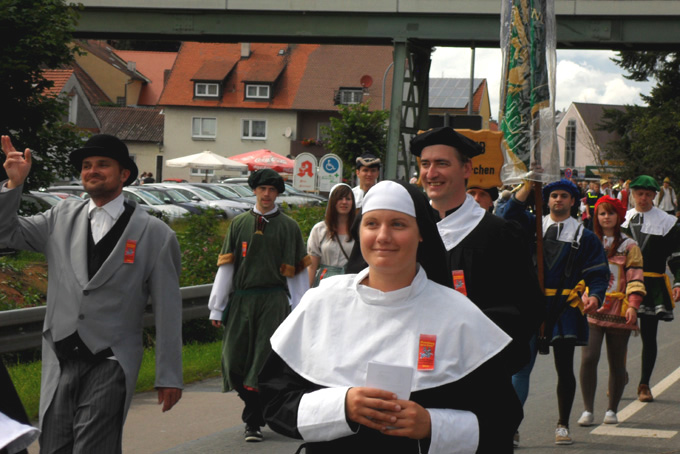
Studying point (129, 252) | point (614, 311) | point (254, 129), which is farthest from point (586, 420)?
point (254, 129)

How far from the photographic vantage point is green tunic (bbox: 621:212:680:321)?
9914 mm

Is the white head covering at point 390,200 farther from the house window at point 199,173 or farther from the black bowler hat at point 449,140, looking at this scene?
the house window at point 199,173

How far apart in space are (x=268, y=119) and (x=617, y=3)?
2073 inches

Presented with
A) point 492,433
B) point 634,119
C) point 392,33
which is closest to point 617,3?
point 392,33

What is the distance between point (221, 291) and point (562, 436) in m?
2.89

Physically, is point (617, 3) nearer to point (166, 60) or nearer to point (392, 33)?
point (392, 33)

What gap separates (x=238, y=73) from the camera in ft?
250

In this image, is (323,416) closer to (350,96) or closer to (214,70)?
(350,96)

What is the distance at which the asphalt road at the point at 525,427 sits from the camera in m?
7.83

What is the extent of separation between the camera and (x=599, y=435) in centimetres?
833

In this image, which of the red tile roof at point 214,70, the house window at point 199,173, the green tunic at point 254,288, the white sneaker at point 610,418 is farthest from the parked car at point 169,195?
the red tile roof at point 214,70

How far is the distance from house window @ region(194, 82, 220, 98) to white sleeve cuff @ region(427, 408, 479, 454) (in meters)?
73.4

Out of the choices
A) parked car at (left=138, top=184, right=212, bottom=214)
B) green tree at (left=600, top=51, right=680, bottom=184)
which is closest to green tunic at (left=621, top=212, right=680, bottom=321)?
parked car at (left=138, top=184, right=212, bottom=214)

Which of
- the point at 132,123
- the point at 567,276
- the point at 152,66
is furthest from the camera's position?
the point at 152,66
